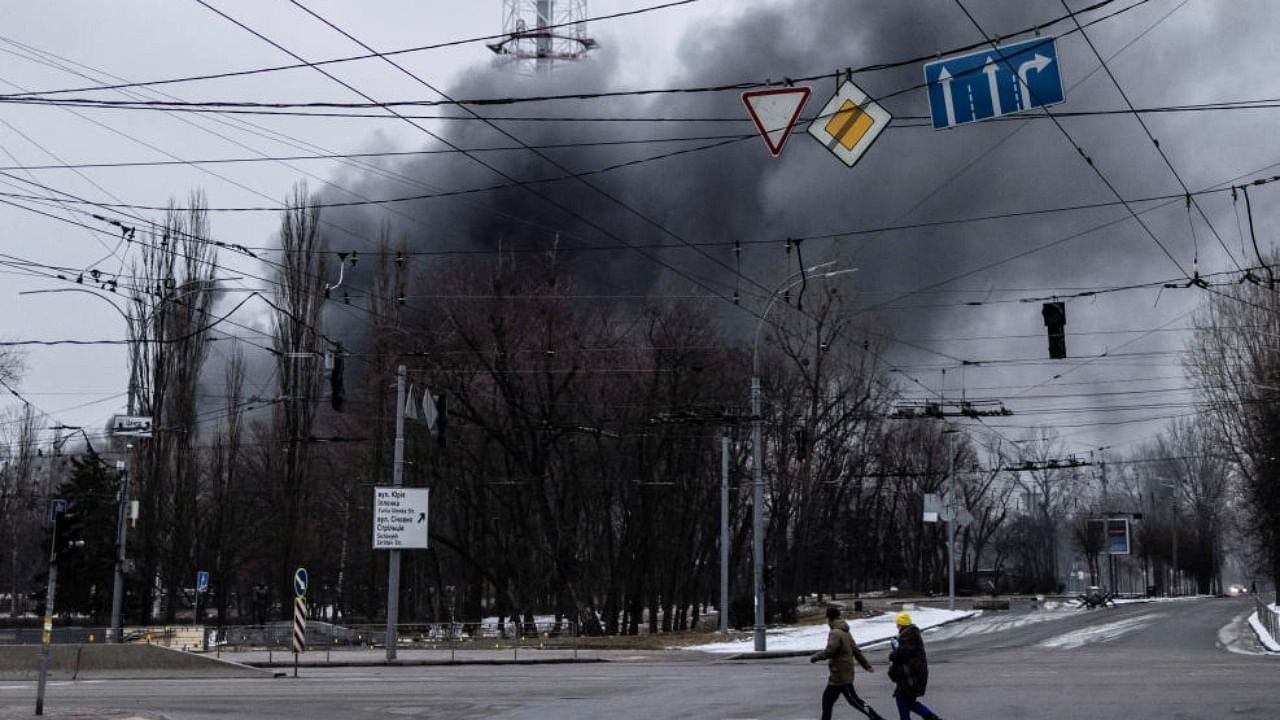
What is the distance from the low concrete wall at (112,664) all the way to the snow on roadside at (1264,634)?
93.0ft

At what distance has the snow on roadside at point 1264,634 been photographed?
38650mm

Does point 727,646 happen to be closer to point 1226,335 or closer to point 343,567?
point 1226,335

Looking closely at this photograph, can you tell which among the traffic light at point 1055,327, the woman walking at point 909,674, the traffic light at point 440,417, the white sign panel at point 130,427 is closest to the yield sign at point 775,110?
the woman walking at point 909,674

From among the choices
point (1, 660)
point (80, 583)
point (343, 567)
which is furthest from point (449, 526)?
point (1, 660)

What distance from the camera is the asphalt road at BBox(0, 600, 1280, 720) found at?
64.7 feet

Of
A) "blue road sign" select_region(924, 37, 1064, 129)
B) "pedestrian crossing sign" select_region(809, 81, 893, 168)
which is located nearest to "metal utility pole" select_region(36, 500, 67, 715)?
"pedestrian crossing sign" select_region(809, 81, 893, 168)

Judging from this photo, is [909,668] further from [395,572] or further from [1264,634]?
[1264,634]

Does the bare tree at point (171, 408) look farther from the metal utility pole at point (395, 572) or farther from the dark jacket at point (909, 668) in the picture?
the dark jacket at point (909, 668)

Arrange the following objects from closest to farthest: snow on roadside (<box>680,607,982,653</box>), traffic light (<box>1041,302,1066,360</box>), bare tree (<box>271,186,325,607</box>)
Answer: traffic light (<box>1041,302,1066,360</box>), snow on roadside (<box>680,607,982,653</box>), bare tree (<box>271,186,325,607</box>)

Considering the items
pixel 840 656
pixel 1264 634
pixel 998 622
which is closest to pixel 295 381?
pixel 998 622

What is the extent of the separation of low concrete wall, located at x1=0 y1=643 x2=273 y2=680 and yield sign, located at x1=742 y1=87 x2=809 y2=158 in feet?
74.1

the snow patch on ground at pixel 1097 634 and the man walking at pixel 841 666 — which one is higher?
the man walking at pixel 841 666

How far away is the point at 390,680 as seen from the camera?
29.9m

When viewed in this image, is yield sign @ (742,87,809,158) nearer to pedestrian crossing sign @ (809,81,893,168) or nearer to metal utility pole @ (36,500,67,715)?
pedestrian crossing sign @ (809,81,893,168)
